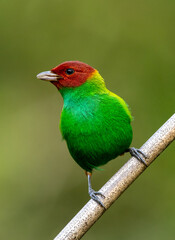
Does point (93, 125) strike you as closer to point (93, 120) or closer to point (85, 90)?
point (93, 120)

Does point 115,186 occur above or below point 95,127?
below

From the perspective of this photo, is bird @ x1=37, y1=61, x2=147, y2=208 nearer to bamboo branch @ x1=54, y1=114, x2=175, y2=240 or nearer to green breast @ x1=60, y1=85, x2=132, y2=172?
green breast @ x1=60, y1=85, x2=132, y2=172

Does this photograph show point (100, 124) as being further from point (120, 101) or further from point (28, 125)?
point (28, 125)

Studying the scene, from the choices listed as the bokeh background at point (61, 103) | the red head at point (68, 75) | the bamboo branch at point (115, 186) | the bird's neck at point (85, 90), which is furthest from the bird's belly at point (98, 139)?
the bokeh background at point (61, 103)

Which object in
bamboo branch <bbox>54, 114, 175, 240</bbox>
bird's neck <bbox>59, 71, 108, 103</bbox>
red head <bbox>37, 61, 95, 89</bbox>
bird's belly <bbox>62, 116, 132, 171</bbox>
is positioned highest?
red head <bbox>37, 61, 95, 89</bbox>

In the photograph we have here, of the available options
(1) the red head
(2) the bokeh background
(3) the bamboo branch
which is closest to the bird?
(1) the red head

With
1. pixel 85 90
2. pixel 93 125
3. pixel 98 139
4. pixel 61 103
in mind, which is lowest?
pixel 98 139

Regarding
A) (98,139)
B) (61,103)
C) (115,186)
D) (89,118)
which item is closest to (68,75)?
(89,118)
